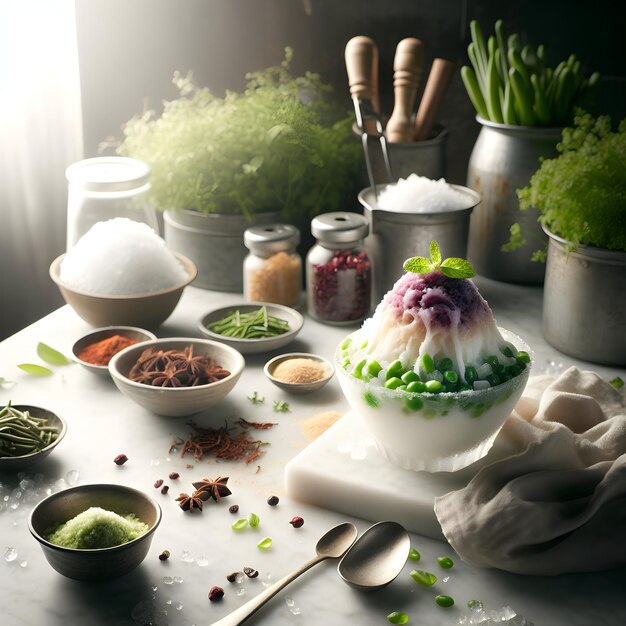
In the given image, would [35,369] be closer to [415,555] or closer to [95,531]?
[95,531]

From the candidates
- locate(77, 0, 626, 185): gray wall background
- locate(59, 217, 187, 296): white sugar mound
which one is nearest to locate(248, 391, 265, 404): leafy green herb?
locate(59, 217, 187, 296): white sugar mound

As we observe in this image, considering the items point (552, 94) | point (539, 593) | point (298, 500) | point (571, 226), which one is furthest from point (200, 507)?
point (552, 94)

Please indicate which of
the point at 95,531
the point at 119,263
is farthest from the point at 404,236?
the point at 95,531

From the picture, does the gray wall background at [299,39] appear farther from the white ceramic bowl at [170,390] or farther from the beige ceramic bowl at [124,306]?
the white ceramic bowl at [170,390]

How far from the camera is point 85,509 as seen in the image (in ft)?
3.85

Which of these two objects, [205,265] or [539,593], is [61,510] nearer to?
[539,593]

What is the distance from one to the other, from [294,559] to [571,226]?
2.75 ft

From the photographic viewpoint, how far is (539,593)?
3.64 feet

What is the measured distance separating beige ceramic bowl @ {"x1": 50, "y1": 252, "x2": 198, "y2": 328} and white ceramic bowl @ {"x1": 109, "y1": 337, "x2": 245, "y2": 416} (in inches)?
7.8

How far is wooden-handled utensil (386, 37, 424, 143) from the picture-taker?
2066mm

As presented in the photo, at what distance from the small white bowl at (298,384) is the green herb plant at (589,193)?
1.64 ft

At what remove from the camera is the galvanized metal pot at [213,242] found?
2010mm

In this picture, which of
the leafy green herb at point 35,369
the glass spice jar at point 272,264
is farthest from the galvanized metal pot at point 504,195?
the leafy green herb at point 35,369

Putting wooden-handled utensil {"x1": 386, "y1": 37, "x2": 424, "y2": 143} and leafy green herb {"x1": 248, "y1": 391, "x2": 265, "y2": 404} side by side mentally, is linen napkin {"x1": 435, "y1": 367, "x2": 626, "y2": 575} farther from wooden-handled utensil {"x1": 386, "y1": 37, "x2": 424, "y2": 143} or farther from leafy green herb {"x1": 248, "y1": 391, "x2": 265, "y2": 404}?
wooden-handled utensil {"x1": 386, "y1": 37, "x2": 424, "y2": 143}
